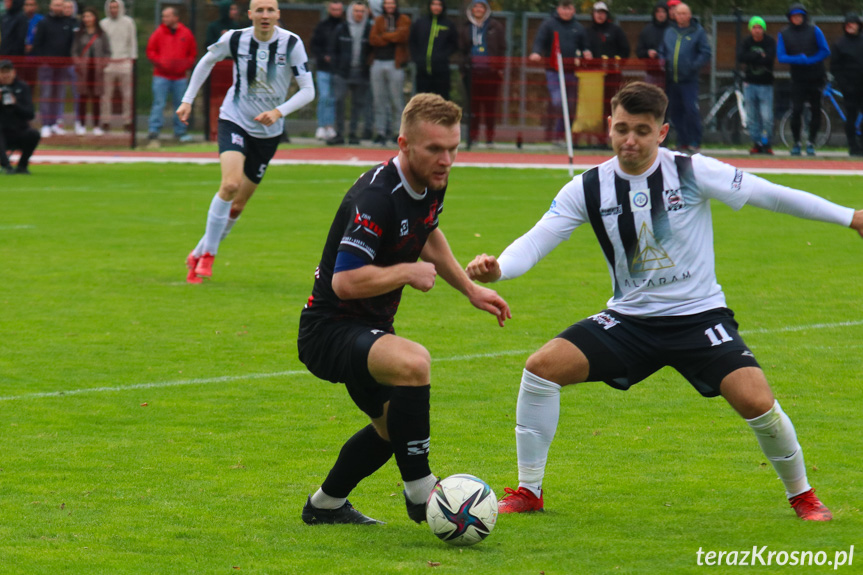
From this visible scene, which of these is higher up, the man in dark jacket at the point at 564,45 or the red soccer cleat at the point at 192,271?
the man in dark jacket at the point at 564,45

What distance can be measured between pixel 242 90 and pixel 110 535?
6.62 metres

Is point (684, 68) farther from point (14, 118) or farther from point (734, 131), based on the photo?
point (14, 118)

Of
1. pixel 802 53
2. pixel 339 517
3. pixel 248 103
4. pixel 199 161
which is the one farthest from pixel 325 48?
pixel 339 517

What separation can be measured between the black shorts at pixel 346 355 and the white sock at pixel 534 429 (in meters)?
0.62

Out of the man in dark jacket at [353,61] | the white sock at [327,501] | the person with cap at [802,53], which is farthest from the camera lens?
the man in dark jacket at [353,61]

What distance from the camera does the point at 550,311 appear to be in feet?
32.2

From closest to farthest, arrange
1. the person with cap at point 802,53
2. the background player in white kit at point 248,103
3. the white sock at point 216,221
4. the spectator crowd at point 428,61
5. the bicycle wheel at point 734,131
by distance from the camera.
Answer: the white sock at point 216,221 → the background player in white kit at point 248,103 → the person with cap at point 802,53 → the spectator crowd at point 428,61 → the bicycle wheel at point 734,131

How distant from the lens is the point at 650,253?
5.19m

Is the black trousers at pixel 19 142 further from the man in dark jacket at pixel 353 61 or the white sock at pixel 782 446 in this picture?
the white sock at pixel 782 446

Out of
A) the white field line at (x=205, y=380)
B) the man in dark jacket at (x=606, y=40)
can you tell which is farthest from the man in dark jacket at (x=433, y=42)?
the white field line at (x=205, y=380)

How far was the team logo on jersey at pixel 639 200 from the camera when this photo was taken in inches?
204

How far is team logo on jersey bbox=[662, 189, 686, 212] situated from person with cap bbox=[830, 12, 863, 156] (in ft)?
59.1

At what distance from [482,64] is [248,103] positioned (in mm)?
13629

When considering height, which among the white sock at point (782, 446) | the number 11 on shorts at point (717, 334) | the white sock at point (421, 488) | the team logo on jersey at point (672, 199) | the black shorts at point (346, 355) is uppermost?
the team logo on jersey at point (672, 199)
